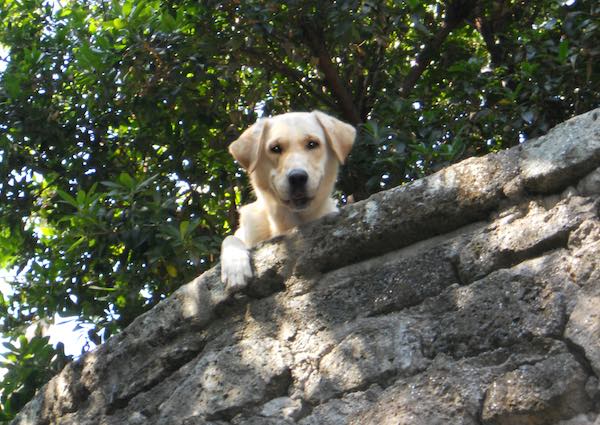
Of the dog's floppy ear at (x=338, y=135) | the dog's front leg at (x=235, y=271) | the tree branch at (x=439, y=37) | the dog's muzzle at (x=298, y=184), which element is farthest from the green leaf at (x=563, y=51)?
the dog's front leg at (x=235, y=271)

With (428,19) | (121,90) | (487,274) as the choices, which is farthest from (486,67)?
(487,274)

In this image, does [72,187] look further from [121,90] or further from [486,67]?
[486,67]

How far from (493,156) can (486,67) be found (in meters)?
3.54

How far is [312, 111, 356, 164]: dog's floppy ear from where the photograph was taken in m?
5.84

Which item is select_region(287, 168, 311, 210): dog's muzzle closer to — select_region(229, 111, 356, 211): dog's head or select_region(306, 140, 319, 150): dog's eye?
select_region(229, 111, 356, 211): dog's head

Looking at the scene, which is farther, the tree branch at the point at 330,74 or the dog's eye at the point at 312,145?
the tree branch at the point at 330,74

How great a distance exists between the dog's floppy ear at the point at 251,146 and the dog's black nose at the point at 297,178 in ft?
1.23

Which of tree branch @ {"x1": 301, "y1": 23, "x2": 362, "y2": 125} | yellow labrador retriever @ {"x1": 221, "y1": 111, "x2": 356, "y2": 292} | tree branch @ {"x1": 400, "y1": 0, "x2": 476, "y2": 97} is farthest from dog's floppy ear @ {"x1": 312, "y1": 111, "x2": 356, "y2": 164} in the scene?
tree branch @ {"x1": 400, "y1": 0, "x2": 476, "y2": 97}

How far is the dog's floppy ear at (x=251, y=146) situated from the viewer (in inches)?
225

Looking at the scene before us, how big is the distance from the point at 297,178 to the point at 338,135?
0.59 m

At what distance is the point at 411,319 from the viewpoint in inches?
157

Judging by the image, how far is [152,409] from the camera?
4.60 m

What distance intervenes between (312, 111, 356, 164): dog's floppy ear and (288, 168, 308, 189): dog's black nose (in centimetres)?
47

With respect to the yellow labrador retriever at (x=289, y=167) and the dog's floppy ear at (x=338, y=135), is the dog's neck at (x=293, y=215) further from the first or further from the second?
the dog's floppy ear at (x=338, y=135)
